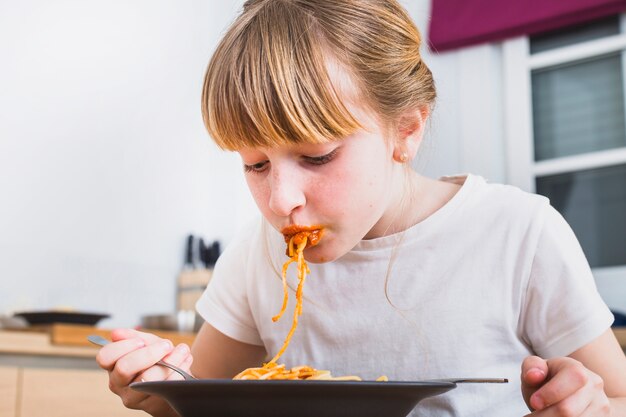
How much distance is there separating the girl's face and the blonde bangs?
20 millimetres

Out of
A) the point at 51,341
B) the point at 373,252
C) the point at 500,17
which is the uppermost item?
the point at 500,17

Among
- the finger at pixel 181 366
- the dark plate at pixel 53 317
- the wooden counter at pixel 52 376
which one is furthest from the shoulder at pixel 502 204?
the dark plate at pixel 53 317

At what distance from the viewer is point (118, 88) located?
144 inches

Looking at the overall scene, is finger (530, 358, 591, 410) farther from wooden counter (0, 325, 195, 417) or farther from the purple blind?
the purple blind

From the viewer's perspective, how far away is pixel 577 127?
3227 millimetres

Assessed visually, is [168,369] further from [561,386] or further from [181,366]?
[561,386]

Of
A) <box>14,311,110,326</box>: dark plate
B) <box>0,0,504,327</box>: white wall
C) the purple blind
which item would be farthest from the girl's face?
the purple blind

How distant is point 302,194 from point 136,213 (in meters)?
2.87

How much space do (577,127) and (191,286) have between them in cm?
192

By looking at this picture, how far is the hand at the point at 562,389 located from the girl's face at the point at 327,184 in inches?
11.7

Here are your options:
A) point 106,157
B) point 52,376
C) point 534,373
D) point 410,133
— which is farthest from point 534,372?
point 106,157

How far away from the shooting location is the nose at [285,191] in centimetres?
88

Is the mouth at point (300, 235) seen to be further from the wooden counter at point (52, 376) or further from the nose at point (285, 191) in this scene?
the wooden counter at point (52, 376)

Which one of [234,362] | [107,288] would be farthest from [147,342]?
[107,288]
